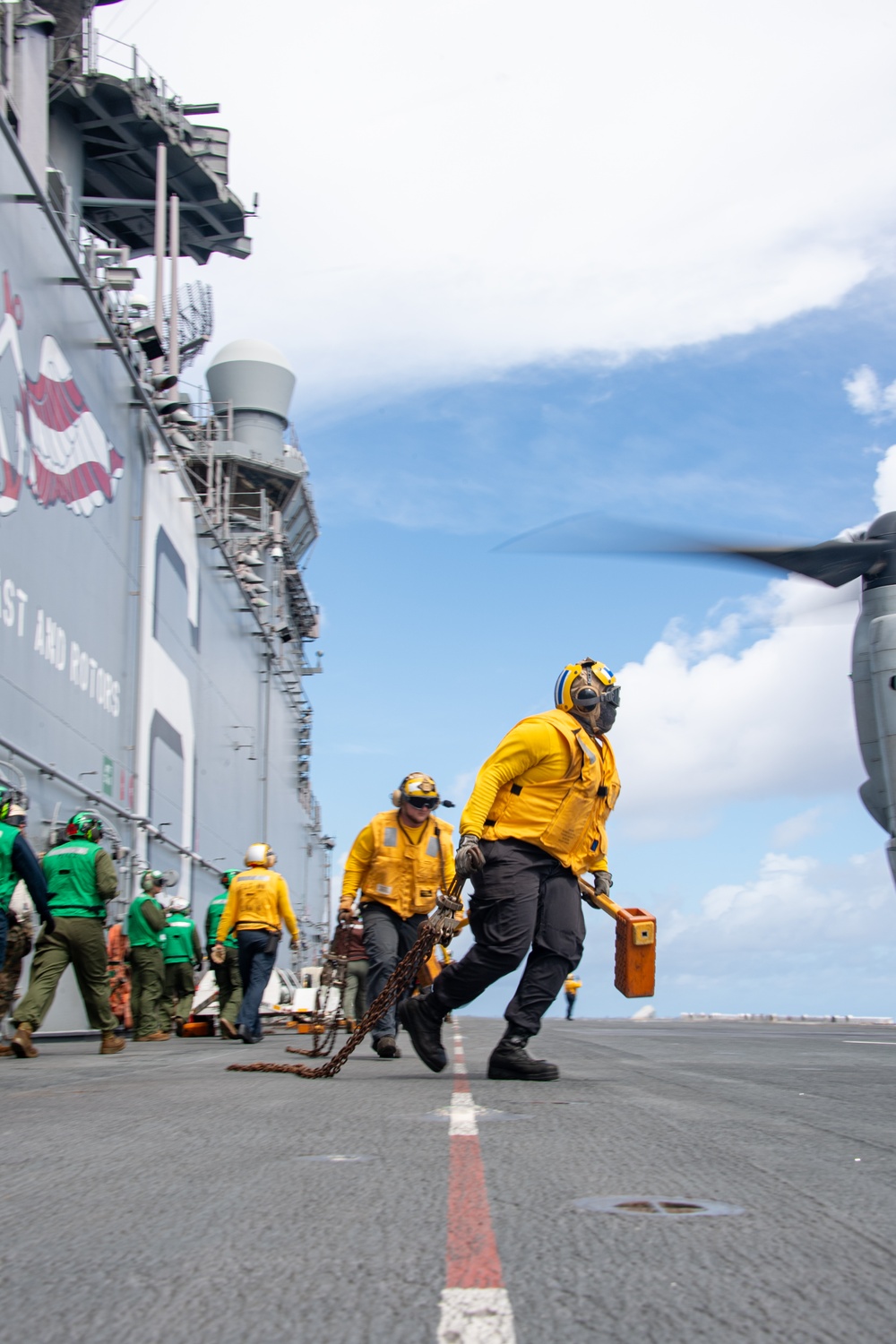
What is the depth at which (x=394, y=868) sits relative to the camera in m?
8.75

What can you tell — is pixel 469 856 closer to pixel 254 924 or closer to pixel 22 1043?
pixel 22 1043

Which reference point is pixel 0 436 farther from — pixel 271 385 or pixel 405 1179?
pixel 271 385

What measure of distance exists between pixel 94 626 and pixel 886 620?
11750 mm

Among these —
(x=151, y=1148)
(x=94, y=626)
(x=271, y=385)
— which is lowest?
(x=151, y=1148)

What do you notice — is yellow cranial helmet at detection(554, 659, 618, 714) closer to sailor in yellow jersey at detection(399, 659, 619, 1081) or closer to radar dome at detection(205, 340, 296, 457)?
sailor in yellow jersey at detection(399, 659, 619, 1081)

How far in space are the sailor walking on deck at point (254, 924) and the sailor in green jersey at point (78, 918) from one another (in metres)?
1.46

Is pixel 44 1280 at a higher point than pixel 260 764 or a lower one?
lower

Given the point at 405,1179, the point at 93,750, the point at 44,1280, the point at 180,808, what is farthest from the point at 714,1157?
the point at 180,808

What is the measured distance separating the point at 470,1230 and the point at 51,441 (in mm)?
12986

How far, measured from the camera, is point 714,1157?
12.0 ft

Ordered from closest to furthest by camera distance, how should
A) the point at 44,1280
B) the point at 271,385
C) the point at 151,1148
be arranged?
the point at 44,1280, the point at 151,1148, the point at 271,385

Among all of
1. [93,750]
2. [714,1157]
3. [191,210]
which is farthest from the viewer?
[191,210]

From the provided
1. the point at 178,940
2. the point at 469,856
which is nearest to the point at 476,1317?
the point at 469,856

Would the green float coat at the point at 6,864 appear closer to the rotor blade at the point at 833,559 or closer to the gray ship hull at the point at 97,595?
the gray ship hull at the point at 97,595
